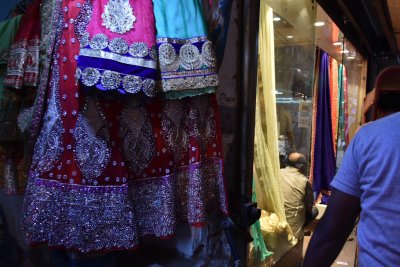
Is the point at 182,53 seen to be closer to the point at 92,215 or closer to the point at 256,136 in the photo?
the point at 92,215

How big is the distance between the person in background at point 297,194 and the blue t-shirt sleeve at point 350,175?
1838 mm

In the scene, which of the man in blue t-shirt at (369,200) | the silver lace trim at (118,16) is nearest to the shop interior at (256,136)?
the silver lace trim at (118,16)

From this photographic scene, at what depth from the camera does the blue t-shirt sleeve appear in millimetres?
1055

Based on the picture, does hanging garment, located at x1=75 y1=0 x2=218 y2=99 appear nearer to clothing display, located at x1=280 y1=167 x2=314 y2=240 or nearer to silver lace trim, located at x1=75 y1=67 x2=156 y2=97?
silver lace trim, located at x1=75 y1=67 x2=156 y2=97

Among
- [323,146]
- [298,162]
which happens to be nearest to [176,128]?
[298,162]

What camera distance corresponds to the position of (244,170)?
1.70m

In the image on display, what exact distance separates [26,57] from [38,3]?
232 mm

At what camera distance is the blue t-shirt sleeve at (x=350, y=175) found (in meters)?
1.05

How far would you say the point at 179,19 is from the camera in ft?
4.20

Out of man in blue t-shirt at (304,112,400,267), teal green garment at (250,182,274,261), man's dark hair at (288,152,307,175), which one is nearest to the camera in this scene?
man in blue t-shirt at (304,112,400,267)

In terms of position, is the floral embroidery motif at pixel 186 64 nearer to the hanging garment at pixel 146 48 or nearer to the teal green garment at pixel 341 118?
the hanging garment at pixel 146 48

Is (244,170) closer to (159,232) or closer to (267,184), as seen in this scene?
(159,232)

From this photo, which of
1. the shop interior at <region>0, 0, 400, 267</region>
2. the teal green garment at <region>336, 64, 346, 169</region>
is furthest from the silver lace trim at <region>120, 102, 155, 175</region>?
the teal green garment at <region>336, 64, 346, 169</region>

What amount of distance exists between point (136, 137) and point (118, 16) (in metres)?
0.43
